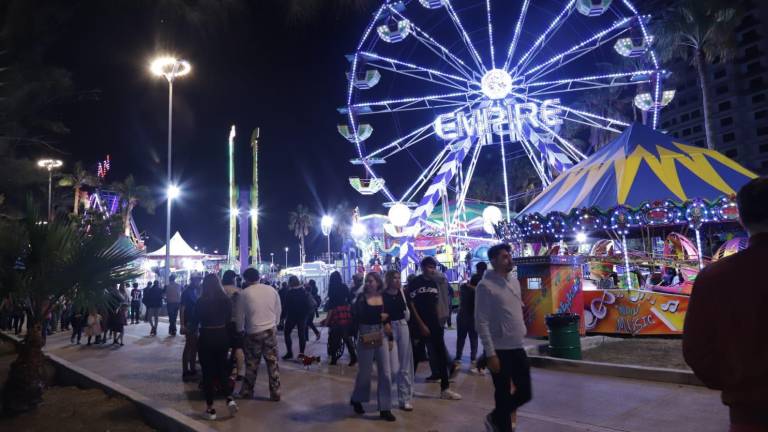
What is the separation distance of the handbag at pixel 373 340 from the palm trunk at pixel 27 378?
4225 mm

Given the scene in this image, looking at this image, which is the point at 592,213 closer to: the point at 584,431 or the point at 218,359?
the point at 584,431

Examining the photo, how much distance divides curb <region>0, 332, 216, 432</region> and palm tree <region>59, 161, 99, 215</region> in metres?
37.6

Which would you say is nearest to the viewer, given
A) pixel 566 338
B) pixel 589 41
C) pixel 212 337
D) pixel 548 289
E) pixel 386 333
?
pixel 386 333

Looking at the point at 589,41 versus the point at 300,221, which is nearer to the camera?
the point at 589,41

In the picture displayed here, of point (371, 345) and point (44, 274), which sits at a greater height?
point (44, 274)

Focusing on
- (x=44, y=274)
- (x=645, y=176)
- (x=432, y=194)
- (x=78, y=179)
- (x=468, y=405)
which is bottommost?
(x=468, y=405)

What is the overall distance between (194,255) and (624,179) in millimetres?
33337

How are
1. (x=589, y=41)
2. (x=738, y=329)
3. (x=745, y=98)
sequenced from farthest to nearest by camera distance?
(x=745, y=98), (x=589, y=41), (x=738, y=329)

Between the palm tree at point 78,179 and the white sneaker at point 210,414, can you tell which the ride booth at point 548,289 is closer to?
the white sneaker at point 210,414

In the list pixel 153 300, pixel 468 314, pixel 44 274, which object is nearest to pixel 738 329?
pixel 468 314

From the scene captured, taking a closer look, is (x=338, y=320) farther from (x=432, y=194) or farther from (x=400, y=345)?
(x=432, y=194)

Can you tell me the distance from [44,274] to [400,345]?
4463 mm

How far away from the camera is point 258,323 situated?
267 inches

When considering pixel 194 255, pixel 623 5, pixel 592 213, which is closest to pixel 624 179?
pixel 592 213
